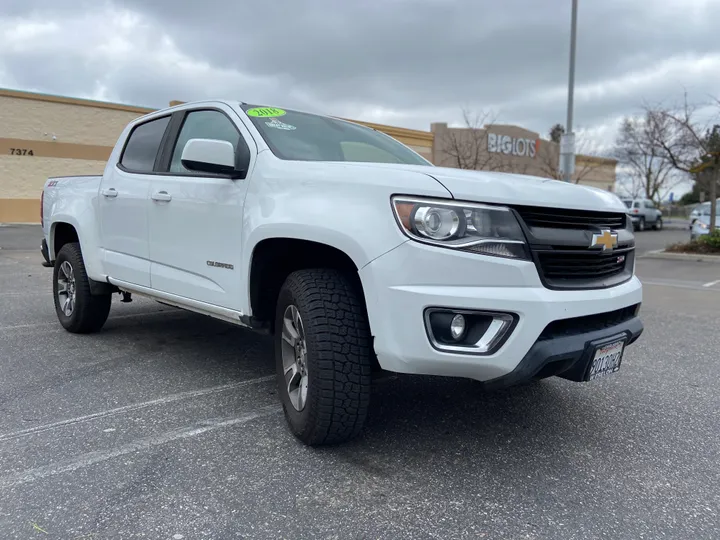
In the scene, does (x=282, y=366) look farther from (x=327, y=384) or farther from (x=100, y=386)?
(x=100, y=386)

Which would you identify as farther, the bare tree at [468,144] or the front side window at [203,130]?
the bare tree at [468,144]

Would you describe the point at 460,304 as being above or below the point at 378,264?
below

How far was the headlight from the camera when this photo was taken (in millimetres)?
2570

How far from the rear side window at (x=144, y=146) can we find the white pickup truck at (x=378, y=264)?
66 centimetres

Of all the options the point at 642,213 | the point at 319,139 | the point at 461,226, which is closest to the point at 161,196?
the point at 319,139

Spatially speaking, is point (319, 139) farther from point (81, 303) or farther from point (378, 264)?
point (81, 303)

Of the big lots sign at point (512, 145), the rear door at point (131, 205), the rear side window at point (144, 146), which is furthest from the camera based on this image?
the big lots sign at point (512, 145)

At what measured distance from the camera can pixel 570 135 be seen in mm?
12992

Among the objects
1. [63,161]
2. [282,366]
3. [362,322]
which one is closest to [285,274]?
[282,366]

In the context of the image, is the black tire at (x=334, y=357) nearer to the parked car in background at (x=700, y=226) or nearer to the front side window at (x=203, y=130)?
the front side window at (x=203, y=130)

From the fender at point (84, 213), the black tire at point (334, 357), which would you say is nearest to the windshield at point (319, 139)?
the black tire at point (334, 357)

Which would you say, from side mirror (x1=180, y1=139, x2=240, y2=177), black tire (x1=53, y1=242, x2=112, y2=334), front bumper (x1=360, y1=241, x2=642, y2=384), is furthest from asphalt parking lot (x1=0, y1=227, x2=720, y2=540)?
side mirror (x1=180, y1=139, x2=240, y2=177)

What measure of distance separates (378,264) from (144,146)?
2.90 metres

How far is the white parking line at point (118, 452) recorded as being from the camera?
276cm
